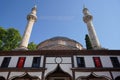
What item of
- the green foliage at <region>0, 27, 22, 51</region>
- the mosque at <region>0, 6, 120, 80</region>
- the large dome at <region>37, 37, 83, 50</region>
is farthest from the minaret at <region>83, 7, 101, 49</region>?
the green foliage at <region>0, 27, 22, 51</region>

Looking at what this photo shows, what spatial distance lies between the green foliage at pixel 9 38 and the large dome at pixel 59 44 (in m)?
5.45

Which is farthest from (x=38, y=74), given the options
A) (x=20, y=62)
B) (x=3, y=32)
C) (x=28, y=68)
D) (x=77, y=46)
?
(x=3, y=32)

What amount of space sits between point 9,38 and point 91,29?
1633cm

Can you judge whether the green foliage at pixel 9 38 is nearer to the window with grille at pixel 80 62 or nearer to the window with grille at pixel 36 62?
the window with grille at pixel 36 62

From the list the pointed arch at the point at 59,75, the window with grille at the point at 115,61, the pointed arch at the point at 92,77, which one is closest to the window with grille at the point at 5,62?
the pointed arch at the point at 59,75

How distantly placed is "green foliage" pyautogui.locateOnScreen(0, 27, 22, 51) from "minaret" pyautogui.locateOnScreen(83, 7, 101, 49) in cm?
1446

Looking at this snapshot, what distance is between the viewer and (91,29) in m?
26.4

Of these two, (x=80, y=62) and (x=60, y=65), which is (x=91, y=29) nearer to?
(x=80, y=62)

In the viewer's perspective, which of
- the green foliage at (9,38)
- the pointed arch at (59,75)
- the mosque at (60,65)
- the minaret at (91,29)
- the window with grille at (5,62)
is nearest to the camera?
the mosque at (60,65)

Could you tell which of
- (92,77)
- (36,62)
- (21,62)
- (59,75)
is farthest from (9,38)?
(92,77)

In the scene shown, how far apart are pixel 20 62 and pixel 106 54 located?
10.7 metres

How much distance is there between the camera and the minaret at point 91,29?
24.0m

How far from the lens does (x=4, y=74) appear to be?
54.2 feet

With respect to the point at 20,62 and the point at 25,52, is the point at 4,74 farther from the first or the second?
the point at 25,52
